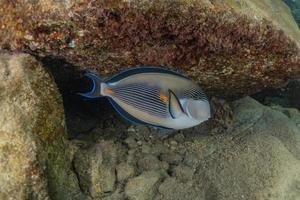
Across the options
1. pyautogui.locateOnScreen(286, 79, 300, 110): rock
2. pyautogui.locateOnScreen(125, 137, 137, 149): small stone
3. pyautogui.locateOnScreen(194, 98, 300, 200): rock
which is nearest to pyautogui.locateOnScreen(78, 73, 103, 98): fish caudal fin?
pyautogui.locateOnScreen(125, 137, 137, 149): small stone

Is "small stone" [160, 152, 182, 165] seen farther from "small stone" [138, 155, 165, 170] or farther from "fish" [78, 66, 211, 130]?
"fish" [78, 66, 211, 130]

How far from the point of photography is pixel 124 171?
12.5 ft

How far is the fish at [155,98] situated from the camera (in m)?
2.61

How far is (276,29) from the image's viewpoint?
133 inches

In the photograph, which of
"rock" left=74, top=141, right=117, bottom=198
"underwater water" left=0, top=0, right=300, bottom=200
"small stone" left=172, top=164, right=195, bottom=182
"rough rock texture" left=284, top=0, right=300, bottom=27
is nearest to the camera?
"underwater water" left=0, top=0, right=300, bottom=200

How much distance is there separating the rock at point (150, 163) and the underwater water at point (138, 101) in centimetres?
1

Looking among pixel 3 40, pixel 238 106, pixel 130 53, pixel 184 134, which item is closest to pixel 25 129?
pixel 3 40

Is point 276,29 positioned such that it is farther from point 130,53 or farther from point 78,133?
point 78,133

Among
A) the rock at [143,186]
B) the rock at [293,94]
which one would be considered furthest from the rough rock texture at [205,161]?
the rock at [293,94]

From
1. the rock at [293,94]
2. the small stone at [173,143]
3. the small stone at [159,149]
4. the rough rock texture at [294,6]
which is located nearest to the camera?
the small stone at [159,149]

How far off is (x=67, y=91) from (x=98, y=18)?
1423 millimetres

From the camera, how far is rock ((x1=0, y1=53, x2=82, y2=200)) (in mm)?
2701

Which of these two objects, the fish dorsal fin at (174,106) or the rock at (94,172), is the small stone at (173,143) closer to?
the rock at (94,172)

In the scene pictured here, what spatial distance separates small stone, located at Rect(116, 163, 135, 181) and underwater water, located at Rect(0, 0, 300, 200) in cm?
1
